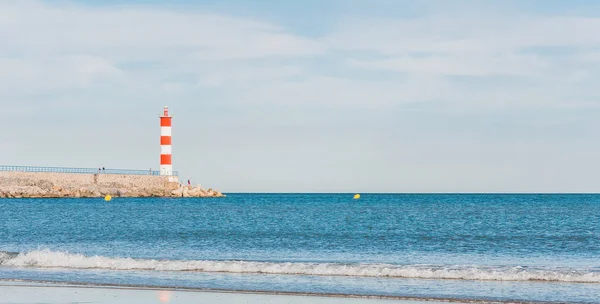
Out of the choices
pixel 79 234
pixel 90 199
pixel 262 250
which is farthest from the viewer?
pixel 90 199

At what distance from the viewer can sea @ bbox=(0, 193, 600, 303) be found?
19047 millimetres

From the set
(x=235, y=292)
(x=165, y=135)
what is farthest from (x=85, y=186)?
(x=235, y=292)

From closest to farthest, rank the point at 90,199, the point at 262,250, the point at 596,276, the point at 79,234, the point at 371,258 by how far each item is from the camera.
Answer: the point at 596,276 → the point at 371,258 → the point at 262,250 → the point at 79,234 → the point at 90,199

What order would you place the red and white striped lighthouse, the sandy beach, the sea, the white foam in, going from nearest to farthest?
1. the sandy beach
2. the sea
3. the white foam
4. the red and white striped lighthouse

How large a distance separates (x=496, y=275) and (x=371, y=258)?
701 cm

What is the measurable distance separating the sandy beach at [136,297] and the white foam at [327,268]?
4705 mm

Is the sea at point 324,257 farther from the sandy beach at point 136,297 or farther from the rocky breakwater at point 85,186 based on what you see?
the rocky breakwater at point 85,186

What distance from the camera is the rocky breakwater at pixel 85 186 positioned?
92250 mm

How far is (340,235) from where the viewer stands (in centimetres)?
3891

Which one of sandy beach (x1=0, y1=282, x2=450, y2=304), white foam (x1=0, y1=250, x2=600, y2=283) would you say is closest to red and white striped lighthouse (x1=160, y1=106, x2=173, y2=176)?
white foam (x1=0, y1=250, x2=600, y2=283)

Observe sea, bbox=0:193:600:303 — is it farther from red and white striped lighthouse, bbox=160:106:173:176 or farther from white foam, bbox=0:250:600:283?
red and white striped lighthouse, bbox=160:106:173:176

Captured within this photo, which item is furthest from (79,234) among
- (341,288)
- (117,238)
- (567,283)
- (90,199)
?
(90,199)

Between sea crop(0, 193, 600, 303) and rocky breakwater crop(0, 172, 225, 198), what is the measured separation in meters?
46.1

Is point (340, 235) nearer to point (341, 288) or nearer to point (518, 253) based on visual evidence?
point (518, 253)
